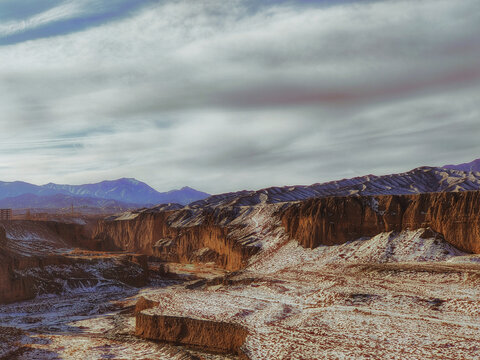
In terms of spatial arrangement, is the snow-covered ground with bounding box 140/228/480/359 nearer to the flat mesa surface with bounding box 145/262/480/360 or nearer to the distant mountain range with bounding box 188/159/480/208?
the flat mesa surface with bounding box 145/262/480/360

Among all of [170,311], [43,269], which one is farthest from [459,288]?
[43,269]

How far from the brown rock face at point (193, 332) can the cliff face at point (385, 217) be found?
2933 centimetres

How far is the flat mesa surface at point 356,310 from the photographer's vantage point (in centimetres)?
2311

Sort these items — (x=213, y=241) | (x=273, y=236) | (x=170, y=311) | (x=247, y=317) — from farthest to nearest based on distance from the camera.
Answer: (x=213, y=241)
(x=273, y=236)
(x=170, y=311)
(x=247, y=317)

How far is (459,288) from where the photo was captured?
33000mm

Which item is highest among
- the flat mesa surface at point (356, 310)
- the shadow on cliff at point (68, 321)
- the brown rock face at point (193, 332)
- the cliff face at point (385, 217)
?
the cliff face at point (385, 217)

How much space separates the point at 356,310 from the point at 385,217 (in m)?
25.5

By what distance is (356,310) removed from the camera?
30.5m

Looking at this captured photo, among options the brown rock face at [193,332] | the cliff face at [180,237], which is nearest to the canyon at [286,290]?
the brown rock face at [193,332]

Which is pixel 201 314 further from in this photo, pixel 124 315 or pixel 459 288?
pixel 459 288

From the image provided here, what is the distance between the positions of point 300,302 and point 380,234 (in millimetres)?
21049

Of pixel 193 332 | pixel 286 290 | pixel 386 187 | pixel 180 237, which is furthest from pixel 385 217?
pixel 386 187

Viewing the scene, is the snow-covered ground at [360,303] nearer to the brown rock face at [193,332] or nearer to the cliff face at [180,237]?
the brown rock face at [193,332]

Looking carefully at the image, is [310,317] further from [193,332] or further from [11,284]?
[11,284]
